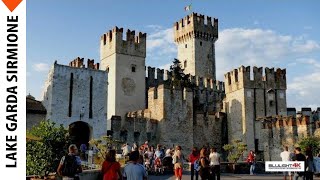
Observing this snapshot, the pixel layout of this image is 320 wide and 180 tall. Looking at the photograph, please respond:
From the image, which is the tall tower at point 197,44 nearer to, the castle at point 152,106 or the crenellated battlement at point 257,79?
the castle at point 152,106

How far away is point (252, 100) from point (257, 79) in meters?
2.21

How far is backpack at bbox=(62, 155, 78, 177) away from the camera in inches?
430

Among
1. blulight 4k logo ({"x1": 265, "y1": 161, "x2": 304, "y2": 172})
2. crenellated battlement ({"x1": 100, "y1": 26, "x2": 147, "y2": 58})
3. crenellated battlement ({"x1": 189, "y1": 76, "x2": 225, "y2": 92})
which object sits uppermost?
crenellated battlement ({"x1": 100, "y1": 26, "x2": 147, "y2": 58})

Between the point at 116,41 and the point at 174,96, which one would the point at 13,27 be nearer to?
the point at 174,96

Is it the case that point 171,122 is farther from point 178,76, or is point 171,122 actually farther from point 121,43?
point 178,76

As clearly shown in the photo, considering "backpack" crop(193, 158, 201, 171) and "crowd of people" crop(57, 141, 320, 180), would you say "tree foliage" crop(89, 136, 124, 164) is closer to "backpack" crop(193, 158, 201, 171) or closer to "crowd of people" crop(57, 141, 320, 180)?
"crowd of people" crop(57, 141, 320, 180)

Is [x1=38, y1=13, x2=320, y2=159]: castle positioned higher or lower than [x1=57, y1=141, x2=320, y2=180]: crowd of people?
higher

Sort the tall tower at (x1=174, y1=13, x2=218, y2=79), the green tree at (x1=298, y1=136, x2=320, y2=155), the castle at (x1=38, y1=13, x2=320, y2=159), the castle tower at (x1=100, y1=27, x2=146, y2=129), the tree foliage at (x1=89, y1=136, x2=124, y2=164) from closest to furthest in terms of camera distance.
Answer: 1. the tree foliage at (x1=89, y1=136, x2=124, y2=164)
2. the green tree at (x1=298, y1=136, x2=320, y2=155)
3. the castle at (x1=38, y1=13, x2=320, y2=159)
4. the castle tower at (x1=100, y1=27, x2=146, y2=129)
5. the tall tower at (x1=174, y1=13, x2=218, y2=79)

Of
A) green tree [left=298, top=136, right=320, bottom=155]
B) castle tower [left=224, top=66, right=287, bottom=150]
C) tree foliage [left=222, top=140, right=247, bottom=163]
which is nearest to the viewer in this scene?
green tree [left=298, top=136, right=320, bottom=155]

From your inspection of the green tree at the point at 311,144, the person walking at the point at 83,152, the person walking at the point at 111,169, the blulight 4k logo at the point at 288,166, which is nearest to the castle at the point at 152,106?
the green tree at the point at 311,144

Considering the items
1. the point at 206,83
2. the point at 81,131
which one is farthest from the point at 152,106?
the point at 206,83

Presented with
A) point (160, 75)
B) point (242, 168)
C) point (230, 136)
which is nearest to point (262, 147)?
point (230, 136)

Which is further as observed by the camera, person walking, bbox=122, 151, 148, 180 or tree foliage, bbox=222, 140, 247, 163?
tree foliage, bbox=222, 140, 247, 163

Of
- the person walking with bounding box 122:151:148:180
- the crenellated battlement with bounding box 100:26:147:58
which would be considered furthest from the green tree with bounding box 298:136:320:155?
the person walking with bounding box 122:151:148:180
